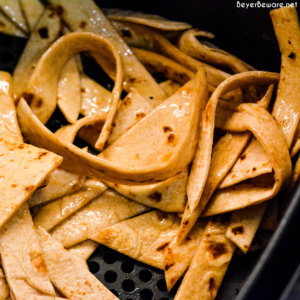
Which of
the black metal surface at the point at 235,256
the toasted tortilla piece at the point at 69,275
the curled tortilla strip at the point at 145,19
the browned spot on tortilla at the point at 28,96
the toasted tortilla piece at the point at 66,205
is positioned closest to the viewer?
the black metal surface at the point at 235,256

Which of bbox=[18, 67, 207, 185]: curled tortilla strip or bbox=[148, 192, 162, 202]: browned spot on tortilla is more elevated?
bbox=[18, 67, 207, 185]: curled tortilla strip

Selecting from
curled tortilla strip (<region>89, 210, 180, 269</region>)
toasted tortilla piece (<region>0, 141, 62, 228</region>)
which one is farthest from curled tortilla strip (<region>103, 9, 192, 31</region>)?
curled tortilla strip (<region>89, 210, 180, 269</region>)

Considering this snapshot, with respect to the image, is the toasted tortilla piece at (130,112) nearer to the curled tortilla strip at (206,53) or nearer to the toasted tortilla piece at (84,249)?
the curled tortilla strip at (206,53)

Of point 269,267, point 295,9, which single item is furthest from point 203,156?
point 295,9

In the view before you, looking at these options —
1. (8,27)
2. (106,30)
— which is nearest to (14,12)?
(8,27)

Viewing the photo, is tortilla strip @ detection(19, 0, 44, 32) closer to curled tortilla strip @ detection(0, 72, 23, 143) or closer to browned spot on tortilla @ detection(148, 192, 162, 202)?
curled tortilla strip @ detection(0, 72, 23, 143)

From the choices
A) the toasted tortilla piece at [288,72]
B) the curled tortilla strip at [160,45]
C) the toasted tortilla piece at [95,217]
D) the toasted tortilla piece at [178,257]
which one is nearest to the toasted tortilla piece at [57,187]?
the toasted tortilla piece at [95,217]
